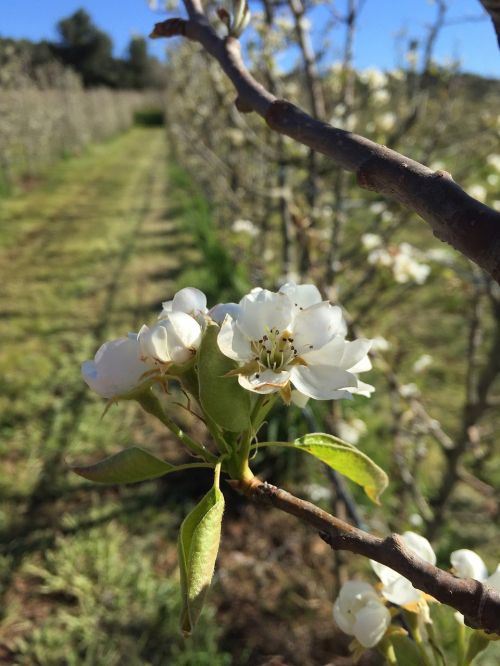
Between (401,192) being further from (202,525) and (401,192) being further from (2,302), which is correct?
(2,302)

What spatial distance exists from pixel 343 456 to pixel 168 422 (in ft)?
0.64

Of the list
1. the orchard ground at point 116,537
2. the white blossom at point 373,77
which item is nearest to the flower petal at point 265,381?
the orchard ground at point 116,537

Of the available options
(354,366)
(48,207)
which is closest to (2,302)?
(48,207)

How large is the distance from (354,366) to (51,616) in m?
2.64

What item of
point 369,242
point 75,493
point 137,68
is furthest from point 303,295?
point 137,68

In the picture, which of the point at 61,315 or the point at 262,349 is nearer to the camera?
the point at 262,349

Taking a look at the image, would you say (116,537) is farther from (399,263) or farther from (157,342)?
(157,342)

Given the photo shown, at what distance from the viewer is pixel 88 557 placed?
2.92 meters

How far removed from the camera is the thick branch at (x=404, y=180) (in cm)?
42

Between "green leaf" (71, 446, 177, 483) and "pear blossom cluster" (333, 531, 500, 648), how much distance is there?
0.96 feet

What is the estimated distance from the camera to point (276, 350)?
0.65 metres

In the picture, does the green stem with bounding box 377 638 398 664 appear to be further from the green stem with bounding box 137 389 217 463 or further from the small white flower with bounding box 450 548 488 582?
the green stem with bounding box 137 389 217 463

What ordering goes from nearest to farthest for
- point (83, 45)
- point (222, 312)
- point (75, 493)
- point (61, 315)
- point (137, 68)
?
point (222, 312) → point (75, 493) → point (61, 315) → point (83, 45) → point (137, 68)

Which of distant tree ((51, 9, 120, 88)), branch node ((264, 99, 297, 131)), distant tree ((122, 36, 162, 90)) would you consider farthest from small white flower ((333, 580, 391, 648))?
distant tree ((122, 36, 162, 90))
